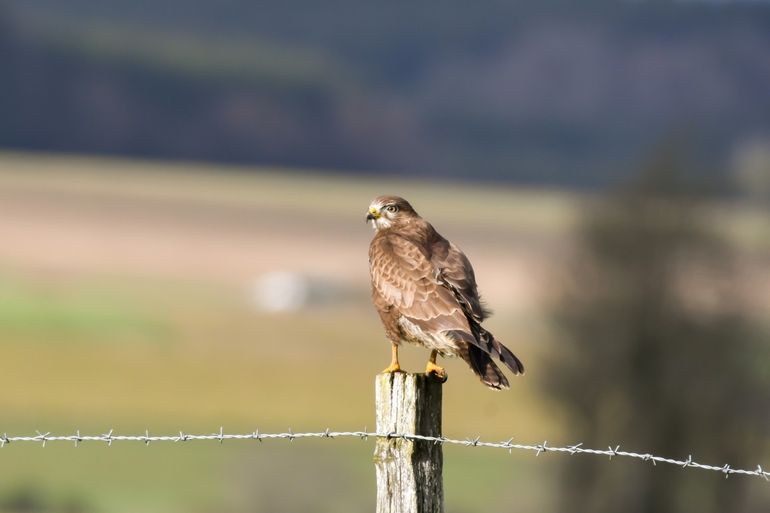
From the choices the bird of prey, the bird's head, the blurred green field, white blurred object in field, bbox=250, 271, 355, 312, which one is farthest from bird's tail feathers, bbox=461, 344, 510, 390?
white blurred object in field, bbox=250, 271, 355, 312

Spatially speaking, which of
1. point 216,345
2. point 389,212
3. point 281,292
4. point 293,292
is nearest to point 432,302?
point 389,212

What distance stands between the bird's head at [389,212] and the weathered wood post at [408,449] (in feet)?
8.88

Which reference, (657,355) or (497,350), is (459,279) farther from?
(657,355)

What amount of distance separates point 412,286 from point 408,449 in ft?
5.75

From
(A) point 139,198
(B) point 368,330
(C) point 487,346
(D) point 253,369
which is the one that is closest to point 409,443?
(C) point 487,346

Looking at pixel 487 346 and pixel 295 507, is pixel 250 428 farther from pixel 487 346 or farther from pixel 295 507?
pixel 487 346

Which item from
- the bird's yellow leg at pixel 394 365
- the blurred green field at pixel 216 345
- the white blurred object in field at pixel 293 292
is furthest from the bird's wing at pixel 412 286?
the white blurred object in field at pixel 293 292

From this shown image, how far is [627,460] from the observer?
1460 inches

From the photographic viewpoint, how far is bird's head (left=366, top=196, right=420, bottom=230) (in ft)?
31.9

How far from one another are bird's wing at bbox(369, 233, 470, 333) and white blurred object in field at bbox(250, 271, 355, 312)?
2844 inches

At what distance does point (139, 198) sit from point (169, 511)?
101 m

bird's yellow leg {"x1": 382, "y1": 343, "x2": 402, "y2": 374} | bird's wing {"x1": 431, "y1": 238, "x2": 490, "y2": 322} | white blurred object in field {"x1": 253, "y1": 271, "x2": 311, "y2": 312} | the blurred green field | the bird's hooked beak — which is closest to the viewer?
bird's yellow leg {"x1": 382, "y1": 343, "x2": 402, "y2": 374}

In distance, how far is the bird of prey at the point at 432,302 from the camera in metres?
8.07

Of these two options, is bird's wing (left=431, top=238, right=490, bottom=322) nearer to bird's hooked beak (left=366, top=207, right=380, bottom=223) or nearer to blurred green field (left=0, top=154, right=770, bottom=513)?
bird's hooked beak (left=366, top=207, right=380, bottom=223)
